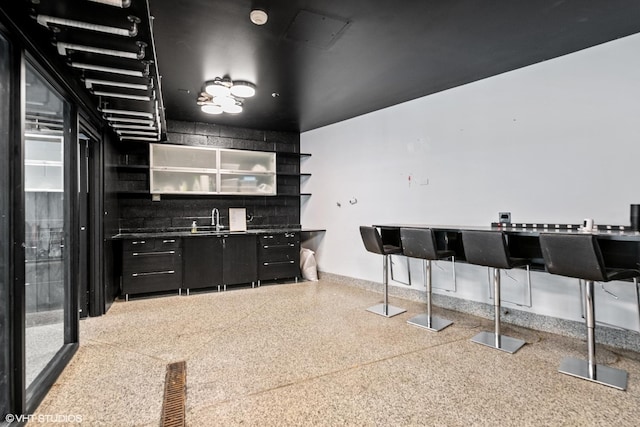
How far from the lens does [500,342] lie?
2996 millimetres

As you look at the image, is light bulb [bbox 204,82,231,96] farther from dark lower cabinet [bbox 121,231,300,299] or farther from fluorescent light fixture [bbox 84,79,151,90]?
dark lower cabinet [bbox 121,231,300,299]

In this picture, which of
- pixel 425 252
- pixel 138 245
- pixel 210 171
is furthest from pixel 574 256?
pixel 138 245

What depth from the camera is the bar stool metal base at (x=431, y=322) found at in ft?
11.3

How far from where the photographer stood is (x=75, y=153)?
9.62 ft

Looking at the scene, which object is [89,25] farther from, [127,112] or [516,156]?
[516,156]

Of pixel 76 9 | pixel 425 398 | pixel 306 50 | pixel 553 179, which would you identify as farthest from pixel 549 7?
pixel 76 9

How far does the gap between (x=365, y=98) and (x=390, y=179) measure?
125 cm

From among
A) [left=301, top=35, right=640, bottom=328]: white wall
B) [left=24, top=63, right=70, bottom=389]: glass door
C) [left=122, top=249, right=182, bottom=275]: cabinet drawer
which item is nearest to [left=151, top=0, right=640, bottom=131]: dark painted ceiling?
[left=301, top=35, right=640, bottom=328]: white wall

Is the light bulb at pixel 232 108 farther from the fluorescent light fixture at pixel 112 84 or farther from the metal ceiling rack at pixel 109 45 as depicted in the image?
the fluorescent light fixture at pixel 112 84

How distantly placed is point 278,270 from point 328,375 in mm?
3235

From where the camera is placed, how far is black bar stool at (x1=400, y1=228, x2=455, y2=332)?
131 inches

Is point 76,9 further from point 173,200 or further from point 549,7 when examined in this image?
point 173,200

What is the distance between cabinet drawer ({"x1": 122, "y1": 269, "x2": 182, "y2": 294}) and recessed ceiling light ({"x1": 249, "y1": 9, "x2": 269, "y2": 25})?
3.75 meters

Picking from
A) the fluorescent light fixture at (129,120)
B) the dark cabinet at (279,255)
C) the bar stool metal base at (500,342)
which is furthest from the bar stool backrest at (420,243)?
the fluorescent light fixture at (129,120)
